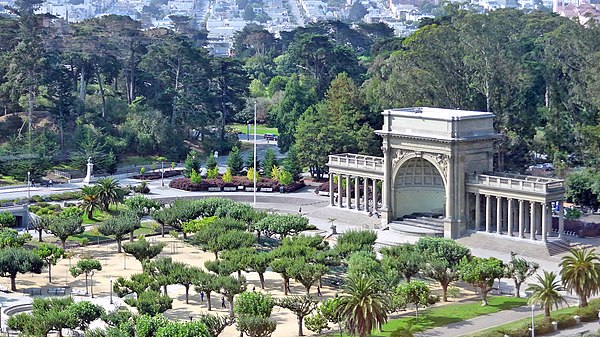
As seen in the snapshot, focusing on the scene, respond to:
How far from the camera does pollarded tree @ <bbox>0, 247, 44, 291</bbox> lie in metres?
77.1

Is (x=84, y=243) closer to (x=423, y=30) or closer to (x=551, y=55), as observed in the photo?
(x=423, y=30)

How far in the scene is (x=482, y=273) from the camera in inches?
2825

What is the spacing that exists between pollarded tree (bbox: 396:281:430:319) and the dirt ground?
5.58m

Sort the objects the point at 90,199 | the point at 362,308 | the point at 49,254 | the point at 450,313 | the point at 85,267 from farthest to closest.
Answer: the point at 90,199 → the point at 49,254 → the point at 85,267 → the point at 450,313 → the point at 362,308

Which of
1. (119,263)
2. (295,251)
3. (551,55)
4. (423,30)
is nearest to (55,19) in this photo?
(423,30)

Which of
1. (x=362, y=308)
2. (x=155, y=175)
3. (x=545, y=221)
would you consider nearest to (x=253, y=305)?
(x=362, y=308)

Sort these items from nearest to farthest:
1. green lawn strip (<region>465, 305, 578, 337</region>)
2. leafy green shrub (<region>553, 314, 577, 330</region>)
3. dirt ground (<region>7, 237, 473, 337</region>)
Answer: green lawn strip (<region>465, 305, 578, 337</region>) → leafy green shrub (<region>553, 314, 577, 330</region>) → dirt ground (<region>7, 237, 473, 337</region>)

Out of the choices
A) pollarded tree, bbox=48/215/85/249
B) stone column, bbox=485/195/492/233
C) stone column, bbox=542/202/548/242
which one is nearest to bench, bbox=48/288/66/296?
pollarded tree, bbox=48/215/85/249

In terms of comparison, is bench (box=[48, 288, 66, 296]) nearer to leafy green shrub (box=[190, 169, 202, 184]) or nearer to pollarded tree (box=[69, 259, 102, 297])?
pollarded tree (box=[69, 259, 102, 297])

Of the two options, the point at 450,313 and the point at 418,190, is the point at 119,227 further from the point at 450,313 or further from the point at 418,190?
the point at 450,313

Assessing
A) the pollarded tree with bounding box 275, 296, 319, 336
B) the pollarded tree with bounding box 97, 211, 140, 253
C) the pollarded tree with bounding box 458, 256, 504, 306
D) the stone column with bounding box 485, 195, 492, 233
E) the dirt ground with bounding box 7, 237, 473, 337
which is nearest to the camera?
the pollarded tree with bounding box 275, 296, 319, 336

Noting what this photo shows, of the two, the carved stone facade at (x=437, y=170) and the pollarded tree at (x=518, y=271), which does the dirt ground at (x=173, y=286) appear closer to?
the pollarded tree at (x=518, y=271)

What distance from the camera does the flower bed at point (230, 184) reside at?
110475 mm

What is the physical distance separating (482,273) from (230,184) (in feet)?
142
